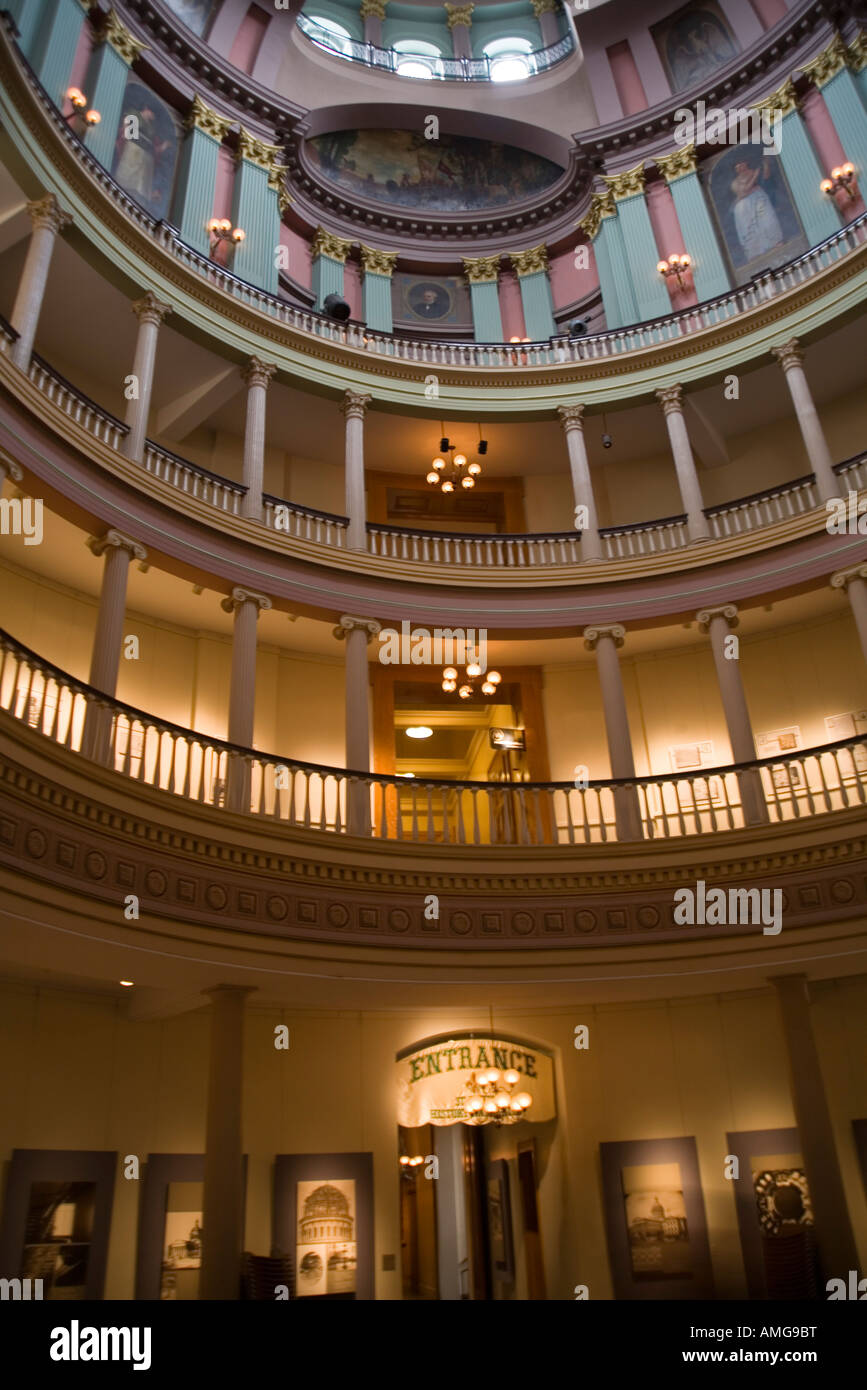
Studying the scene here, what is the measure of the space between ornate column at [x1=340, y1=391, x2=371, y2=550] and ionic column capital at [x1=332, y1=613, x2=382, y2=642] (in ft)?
3.92

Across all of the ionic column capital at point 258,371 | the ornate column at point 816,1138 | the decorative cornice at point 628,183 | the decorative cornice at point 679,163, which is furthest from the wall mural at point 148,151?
the ornate column at point 816,1138

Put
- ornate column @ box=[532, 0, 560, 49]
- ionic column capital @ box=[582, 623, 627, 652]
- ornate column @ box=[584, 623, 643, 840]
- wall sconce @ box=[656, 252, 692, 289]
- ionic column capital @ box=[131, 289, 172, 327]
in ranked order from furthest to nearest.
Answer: ornate column @ box=[532, 0, 560, 49] → wall sconce @ box=[656, 252, 692, 289] → ionic column capital @ box=[582, 623, 627, 652] → ionic column capital @ box=[131, 289, 172, 327] → ornate column @ box=[584, 623, 643, 840]

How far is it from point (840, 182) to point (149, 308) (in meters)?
11.2

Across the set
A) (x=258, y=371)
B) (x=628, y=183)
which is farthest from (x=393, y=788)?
(x=628, y=183)

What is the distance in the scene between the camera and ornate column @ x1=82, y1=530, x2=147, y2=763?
9883mm

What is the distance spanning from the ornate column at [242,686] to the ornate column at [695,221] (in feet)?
32.4

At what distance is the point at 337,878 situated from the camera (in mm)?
10969

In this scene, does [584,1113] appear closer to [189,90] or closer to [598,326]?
[598,326]

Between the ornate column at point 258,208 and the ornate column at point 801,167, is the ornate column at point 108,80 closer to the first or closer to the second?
the ornate column at point 258,208

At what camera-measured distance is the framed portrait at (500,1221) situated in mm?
14685

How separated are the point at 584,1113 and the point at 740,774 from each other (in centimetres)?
513

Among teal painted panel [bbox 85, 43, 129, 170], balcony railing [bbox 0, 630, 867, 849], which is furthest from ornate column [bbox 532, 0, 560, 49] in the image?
balcony railing [bbox 0, 630, 867, 849]

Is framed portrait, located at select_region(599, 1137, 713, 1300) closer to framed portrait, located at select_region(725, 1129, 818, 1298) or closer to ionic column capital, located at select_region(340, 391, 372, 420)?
framed portrait, located at select_region(725, 1129, 818, 1298)

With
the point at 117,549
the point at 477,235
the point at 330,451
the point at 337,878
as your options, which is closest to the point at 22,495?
the point at 117,549
